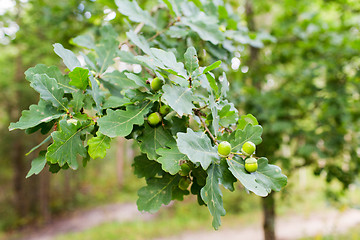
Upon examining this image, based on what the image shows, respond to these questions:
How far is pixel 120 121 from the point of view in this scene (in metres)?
1.07

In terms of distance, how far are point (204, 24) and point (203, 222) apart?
9.77 metres

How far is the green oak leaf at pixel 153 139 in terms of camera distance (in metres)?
1.12

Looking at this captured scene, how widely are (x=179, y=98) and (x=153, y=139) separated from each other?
0.26m

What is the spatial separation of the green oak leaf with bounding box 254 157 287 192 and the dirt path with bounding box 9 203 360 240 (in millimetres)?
6739

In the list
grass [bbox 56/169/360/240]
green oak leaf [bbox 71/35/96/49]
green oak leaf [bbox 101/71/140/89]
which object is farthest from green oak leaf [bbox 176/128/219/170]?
grass [bbox 56/169/360/240]

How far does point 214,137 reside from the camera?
3.69 ft

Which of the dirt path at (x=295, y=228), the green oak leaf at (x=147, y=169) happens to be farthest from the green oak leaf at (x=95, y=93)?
the dirt path at (x=295, y=228)

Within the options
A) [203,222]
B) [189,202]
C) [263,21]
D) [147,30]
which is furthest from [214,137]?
[189,202]

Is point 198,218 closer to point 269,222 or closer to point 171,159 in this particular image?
point 269,222

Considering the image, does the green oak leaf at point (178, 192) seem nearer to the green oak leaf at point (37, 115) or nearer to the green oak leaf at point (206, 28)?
the green oak leaf at point (37, 115)

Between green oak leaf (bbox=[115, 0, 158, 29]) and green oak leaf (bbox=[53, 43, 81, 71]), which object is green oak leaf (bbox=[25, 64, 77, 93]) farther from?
green oak leaf (bbox=[115, 0, 158, 29])

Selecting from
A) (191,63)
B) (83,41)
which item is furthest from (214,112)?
(83,41)

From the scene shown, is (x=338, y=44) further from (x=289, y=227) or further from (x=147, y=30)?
(x=289, y=227)

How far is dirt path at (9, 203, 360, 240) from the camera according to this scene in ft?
26.4
